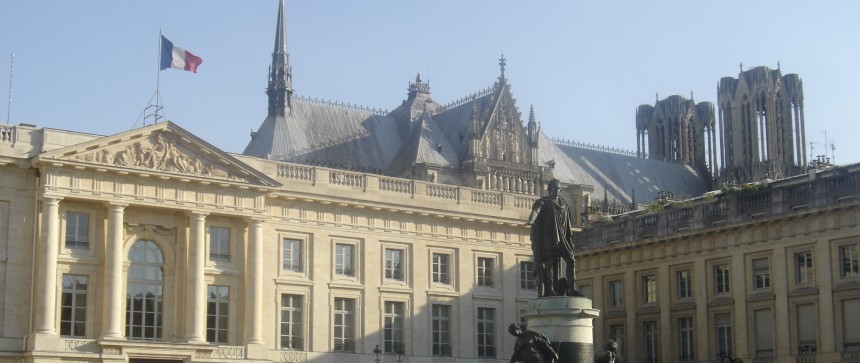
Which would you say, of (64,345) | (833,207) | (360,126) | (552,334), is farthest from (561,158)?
(552,334)

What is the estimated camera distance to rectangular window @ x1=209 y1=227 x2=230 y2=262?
2047 inches

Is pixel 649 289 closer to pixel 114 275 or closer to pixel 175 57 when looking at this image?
pixel 175 57

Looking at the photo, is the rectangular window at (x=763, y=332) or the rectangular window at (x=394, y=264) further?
the rectangular window at (x=394, y=264)

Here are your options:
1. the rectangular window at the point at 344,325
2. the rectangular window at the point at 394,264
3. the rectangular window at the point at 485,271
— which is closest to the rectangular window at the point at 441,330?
the rectangular window at the point at 394,264

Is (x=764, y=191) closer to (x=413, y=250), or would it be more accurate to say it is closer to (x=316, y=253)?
(x=413, y=250)

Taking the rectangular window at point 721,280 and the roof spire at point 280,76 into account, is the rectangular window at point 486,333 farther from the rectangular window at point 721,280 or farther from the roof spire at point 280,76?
the roof spire at point 280,76

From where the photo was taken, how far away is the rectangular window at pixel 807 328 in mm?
52781

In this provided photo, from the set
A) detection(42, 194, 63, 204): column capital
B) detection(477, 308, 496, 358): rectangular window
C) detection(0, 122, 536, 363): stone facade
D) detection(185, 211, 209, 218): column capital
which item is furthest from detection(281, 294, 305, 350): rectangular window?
detection(42, 194, 63, 204): column capital

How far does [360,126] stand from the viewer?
90250 millimetres

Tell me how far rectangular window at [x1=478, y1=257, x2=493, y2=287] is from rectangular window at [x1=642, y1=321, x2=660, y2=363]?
7743 millimetres

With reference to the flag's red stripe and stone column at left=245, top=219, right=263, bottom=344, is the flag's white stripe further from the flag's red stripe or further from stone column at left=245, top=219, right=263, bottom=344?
stone column at left=245, top=219, right=263, bottom=344

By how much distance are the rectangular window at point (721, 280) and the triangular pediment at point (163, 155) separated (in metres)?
19.7

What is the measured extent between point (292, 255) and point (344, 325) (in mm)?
3718

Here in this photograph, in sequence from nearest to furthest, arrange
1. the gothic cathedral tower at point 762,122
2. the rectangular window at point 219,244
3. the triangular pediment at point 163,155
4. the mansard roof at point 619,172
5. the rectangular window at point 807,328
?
the triangular pediment at point 163,155 → the rectangular window at point 219,244 → the rectangular window at point 807,328 → the mansard roof at point 619,172 → the gothic cathedral tower at point 762,122
